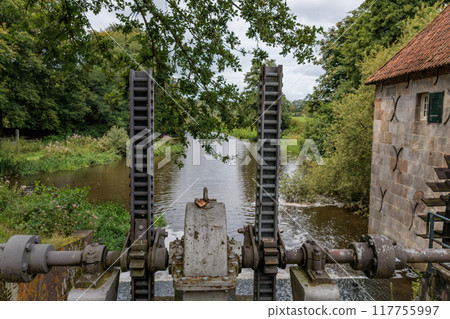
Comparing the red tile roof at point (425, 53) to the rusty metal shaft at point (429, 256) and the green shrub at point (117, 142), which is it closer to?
the rusty metal shaft at point (429, 256)

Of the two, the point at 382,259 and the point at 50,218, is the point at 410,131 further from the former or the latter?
the point at 50,218

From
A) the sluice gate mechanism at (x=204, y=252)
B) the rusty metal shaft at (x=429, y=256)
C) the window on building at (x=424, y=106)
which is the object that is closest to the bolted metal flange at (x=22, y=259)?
the sluice gate mechanism at (x=204, y=252)

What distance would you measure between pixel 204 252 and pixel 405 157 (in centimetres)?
784

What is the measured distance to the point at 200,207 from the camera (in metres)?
2.49

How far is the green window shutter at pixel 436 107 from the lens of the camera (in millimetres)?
7262

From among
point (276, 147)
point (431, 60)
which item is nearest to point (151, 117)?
point (276, 147)

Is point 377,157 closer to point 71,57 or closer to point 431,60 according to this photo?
point 431,60

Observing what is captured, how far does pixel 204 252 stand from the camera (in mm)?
2377

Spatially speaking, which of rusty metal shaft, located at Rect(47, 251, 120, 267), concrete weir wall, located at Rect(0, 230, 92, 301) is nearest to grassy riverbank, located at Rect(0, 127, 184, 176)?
concrete weir wall, located at Rect(0, 230, 92, 301)

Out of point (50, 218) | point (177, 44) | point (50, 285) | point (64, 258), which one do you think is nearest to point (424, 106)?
point (177, 44)

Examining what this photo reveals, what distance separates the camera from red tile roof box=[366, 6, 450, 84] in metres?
7.27

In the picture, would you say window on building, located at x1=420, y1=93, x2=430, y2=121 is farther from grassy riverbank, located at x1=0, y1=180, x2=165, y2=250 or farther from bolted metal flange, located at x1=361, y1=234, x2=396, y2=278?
grassy riverbank, located at x1=0, y1=180, x2=165, y2=250

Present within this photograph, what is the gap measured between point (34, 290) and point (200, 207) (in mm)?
4515

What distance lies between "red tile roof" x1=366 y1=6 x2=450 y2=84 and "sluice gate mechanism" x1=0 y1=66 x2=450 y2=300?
5796mm
